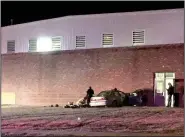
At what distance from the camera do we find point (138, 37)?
3519 centimetres

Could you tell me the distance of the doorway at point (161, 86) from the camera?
1255 inches

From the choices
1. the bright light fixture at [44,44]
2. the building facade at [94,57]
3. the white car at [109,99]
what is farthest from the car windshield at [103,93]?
the bright light fixture at [44,44]

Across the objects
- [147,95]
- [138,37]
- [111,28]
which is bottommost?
Result: [147,95]

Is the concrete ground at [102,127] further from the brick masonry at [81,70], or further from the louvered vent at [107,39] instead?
the louvered vent at [107,39]

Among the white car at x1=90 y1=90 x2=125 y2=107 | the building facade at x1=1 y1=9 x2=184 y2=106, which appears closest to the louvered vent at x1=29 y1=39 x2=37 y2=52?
the building facade at x1=1 y1=9 x2=184 y2=106

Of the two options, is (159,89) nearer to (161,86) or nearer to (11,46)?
(161,86)

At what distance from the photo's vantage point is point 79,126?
19.0m

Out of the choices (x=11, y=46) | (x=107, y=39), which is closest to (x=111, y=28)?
(x=107, y=39)

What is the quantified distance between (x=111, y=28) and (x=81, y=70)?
4.21 metres

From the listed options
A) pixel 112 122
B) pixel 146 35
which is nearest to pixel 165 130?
pixel 112 122

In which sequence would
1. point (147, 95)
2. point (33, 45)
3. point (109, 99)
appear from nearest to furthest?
point (109, 99) < point (147, 95) < point (33, 45)

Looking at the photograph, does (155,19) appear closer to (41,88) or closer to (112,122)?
(41,88)

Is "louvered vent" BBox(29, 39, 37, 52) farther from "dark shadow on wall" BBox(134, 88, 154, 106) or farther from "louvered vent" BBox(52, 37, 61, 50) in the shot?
"dark shadow on wall" BBox(134, 88, 154, 106)

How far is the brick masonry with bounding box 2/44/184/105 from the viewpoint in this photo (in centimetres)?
3225
